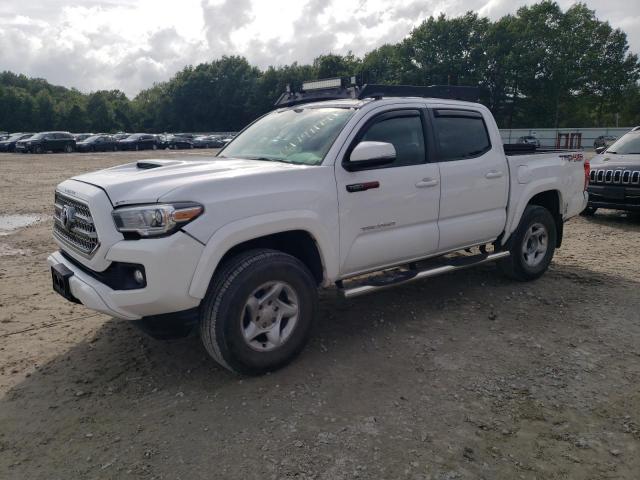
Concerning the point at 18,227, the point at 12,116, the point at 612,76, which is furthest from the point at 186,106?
the point at 18,227

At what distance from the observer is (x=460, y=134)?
5.06m

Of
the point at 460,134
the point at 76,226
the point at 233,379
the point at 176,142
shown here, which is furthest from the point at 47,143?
the point at 233,379

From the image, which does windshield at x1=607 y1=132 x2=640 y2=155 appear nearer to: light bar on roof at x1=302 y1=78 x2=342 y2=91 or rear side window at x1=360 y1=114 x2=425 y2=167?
rear side window at x1=360 y1=114 x2=425 y2=167

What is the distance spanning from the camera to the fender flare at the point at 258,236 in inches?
130

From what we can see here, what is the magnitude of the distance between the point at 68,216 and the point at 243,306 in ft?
4.71

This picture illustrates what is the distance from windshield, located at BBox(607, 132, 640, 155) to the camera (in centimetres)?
990

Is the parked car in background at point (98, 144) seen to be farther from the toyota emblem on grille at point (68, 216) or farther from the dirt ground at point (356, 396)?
the toyota emblem on grille at point (68, 216)

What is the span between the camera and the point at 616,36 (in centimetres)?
6288

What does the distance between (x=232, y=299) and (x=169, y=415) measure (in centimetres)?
81

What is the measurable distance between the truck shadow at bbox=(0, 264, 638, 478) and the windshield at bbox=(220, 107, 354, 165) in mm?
1543

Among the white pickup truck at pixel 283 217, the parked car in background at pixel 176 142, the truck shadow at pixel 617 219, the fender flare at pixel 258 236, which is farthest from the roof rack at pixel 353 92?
the parked car in background at pixel 176 142

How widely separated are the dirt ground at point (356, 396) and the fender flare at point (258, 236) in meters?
0.76

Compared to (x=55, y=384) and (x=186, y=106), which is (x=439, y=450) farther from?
(x=186, y=106)

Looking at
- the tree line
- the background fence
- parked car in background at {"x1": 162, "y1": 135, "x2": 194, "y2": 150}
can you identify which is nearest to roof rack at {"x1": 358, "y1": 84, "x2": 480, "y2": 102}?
the background fence
